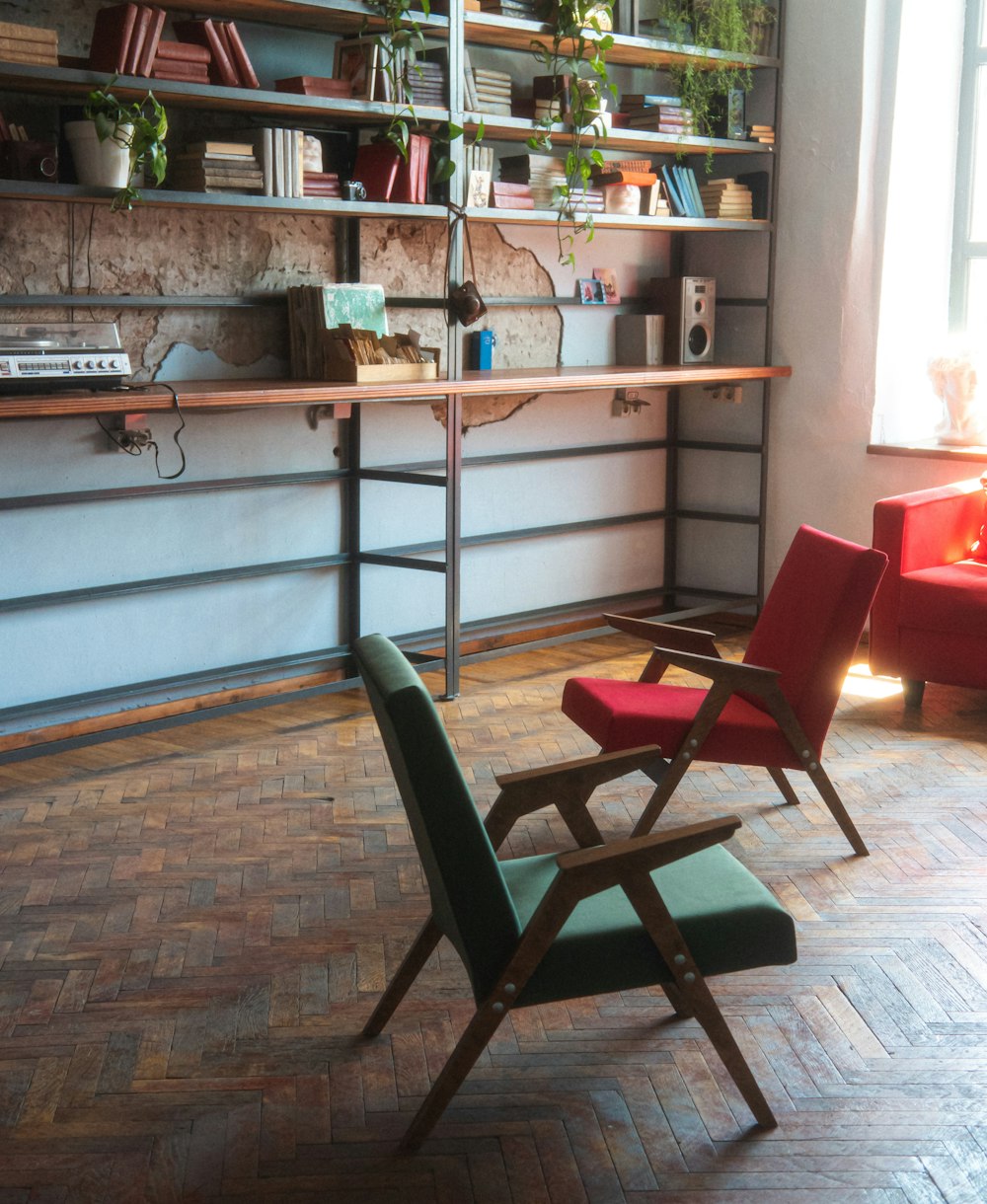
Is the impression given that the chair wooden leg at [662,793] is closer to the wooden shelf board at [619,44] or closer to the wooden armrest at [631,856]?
the wooden armrest at [631,856]

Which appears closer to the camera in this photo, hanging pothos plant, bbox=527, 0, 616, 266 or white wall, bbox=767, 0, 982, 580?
hanging pothos plant, bbox=527, 0, 616, 266

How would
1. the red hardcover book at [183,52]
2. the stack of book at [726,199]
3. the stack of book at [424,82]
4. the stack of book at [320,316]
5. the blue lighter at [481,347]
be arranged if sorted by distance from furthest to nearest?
the stack of book at [726,199]
the blue lighter at [481,347]
the stack of book at [320,316]
the stack of book at [424,82]
the red hardcover book at [183,52]

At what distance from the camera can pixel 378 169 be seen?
534cm

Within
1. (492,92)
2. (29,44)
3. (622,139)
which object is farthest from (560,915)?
(622,139)

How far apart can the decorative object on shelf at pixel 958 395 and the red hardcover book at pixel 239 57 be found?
3593mm

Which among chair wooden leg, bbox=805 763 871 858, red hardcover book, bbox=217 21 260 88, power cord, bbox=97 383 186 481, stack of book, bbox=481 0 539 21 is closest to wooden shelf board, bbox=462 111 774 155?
stack of book, bbox=481 0 539 21

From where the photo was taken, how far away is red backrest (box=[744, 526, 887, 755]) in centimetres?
395

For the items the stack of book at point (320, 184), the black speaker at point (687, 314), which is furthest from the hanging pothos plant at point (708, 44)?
the stack of book at point (320, 184)

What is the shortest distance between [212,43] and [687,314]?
2930mm

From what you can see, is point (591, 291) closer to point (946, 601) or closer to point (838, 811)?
point (946, 601)

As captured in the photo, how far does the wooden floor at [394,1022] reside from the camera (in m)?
2.55

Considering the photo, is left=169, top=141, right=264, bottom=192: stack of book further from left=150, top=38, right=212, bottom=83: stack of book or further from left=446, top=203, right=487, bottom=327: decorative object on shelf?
left=446, top=203, right=487, bottom=327: decorative object on shelf

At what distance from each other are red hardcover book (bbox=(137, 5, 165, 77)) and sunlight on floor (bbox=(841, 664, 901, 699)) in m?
3.56

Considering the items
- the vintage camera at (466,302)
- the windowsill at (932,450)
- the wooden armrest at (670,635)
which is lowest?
the wooden armrest at (670,635)
